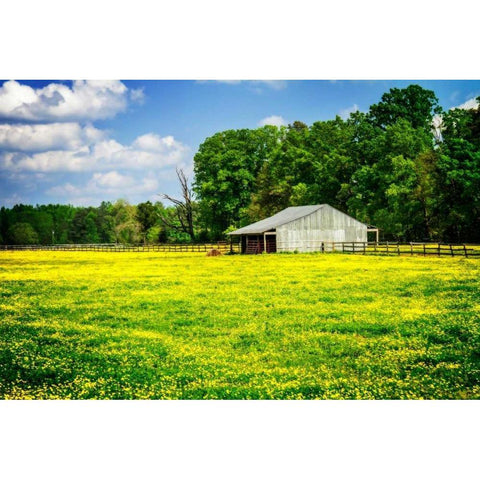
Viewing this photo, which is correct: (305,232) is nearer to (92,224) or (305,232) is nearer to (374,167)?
(374,167)

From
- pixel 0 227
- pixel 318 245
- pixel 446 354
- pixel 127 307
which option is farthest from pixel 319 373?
pixel 318 245

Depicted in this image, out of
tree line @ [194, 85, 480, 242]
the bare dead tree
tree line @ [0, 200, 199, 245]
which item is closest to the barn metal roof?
tree line @ [194, 85, 480, 242]

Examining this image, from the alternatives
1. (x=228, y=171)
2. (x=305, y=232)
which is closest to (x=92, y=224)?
(x=228, y=171)

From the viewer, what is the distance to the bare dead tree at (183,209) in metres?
11.8

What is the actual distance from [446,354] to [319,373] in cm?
230

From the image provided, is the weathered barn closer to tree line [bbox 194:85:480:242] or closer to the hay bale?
the hay bale

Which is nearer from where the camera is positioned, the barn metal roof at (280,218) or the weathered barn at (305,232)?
the barn metal roof at (280,218)

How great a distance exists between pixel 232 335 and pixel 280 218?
1306 cm

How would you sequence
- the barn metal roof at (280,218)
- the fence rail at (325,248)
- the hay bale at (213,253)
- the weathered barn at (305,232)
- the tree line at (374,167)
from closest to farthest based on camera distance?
the tree line at (374,167), the fence rail at (325,248), the barn metal roof at (280,218), the weathered barn at (305,232), the hay bale at (213,253)

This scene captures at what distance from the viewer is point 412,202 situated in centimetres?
1466

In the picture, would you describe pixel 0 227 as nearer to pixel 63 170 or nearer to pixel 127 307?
pixel 63 170

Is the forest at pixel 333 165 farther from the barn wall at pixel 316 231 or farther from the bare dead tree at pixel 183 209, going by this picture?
the barn wall at pixel 316 231

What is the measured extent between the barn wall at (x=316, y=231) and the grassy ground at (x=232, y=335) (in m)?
7.68

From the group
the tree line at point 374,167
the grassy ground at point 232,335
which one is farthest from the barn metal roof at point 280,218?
the grassy ground at point 232,335
